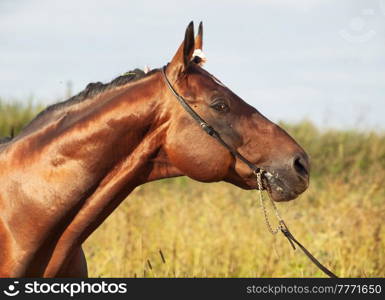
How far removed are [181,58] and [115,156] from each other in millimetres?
791

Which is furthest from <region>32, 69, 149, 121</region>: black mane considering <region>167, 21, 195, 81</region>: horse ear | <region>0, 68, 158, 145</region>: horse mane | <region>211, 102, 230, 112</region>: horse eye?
<region>211, 102, 230, 112</region>: horse eye

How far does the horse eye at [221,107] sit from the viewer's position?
4270mm

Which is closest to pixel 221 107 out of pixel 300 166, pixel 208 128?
pixel 208 128

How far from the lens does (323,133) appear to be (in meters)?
17.2

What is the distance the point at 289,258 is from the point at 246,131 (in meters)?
3.86

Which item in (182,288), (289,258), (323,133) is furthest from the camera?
(323,133)

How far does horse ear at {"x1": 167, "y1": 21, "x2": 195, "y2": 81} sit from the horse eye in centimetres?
32

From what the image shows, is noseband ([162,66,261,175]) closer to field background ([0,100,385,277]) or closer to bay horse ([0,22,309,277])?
bay horse ([0,22,309,277])

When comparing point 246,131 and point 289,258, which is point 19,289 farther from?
point 289,258

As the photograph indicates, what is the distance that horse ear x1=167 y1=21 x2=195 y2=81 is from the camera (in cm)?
425

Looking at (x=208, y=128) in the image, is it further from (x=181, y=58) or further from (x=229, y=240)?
(x=229, y=240)

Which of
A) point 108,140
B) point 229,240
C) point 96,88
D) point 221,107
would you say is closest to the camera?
point 108,140

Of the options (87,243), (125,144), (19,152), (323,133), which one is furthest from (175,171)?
(323,133)

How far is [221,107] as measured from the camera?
4.28 metres
